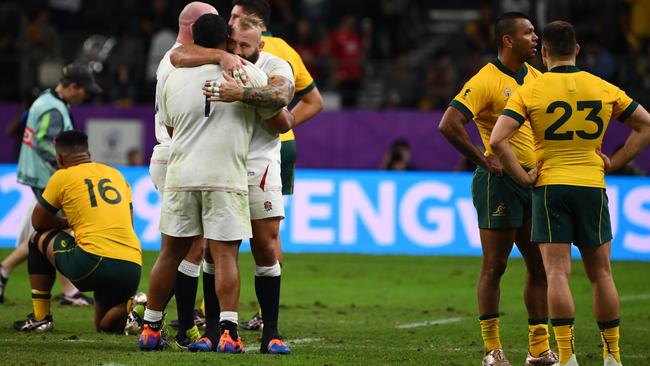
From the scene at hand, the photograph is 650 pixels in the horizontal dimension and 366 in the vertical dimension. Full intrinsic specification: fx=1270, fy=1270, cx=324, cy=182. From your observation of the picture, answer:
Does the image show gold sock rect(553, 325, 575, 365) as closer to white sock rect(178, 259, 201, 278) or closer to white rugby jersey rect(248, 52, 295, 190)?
white rugby jersey rect(248, 52, 295, 190)

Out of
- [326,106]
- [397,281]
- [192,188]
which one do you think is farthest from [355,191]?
[192,188]

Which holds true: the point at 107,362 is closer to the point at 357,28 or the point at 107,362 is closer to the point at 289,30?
the point at 289,30

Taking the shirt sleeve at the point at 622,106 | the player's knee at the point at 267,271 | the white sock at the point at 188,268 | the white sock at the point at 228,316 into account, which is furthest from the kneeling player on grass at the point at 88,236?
the shirt sleeve at the point at 622,106

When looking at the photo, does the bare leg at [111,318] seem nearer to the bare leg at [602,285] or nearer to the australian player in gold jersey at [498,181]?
the australian player in gold jersey at [498,181]

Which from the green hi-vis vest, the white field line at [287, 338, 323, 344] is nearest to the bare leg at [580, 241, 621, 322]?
the white field line at [287, 338, 323, 344]

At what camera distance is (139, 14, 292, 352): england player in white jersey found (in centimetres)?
807

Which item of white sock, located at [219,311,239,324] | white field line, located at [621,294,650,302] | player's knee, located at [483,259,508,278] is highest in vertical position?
player's knee, located at [483,259,508,278]

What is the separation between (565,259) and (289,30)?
52.6ft

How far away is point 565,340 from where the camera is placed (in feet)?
25.0

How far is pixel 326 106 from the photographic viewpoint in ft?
70.2

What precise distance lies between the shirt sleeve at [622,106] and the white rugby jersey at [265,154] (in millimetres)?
2107

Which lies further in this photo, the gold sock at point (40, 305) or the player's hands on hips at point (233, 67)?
the gold sock at point (40, 305)

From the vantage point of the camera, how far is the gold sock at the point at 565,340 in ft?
25.0

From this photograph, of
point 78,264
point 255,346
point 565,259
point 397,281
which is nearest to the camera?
point 565,259
